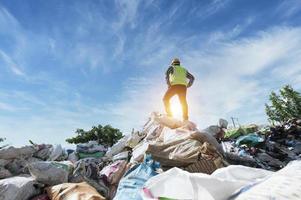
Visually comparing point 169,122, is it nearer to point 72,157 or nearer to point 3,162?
point 72,157

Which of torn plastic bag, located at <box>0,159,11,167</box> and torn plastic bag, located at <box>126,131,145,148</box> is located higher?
torn plastic bag, located at <box>126,131,145,148</box>

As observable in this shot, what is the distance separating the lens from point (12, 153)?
456cm

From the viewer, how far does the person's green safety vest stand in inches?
255

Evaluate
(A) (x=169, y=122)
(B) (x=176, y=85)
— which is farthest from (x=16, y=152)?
(B) (x=176, y=85)

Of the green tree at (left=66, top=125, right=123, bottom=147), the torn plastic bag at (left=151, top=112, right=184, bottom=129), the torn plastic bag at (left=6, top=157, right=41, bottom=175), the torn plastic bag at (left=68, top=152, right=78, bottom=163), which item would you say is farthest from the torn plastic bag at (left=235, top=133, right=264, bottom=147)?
the green tree at (left=66, top=125, right=123, bottom=147)

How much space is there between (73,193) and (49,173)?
786 mm

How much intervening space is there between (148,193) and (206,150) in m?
1.71

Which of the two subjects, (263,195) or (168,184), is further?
(168,184)

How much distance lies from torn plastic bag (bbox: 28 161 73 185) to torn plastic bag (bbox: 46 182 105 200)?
30 centimetres

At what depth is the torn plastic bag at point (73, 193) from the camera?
2.88m

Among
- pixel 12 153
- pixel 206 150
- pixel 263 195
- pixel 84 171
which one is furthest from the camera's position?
pixel 12 153

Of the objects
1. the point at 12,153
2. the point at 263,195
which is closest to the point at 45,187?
the point at 12,153

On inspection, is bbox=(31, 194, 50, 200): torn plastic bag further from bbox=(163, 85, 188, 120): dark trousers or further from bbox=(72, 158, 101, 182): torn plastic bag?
bbox=(163, 85, 188, 120): dark trousers

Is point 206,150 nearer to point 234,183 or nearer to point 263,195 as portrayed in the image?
point 234,183
